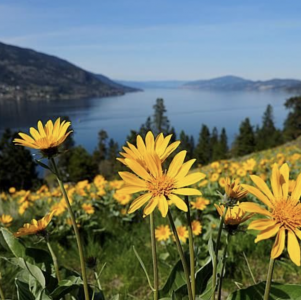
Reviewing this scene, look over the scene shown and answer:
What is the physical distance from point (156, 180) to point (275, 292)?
58 cm

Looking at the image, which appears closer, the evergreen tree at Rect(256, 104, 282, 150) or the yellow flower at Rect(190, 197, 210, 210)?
the yellow flower at Rect(190, 197, 210, 210)

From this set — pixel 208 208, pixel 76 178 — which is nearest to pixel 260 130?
pixel 76 178

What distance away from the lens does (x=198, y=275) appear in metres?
1.38

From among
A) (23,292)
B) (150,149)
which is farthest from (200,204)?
(150,149)

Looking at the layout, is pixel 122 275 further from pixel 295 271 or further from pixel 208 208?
pixel 295 271

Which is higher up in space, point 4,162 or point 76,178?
point 4,162

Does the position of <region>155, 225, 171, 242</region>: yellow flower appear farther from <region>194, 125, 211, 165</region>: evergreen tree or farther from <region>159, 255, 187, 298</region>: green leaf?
<region>194, 125, 211, 165</region>: evergreen tree

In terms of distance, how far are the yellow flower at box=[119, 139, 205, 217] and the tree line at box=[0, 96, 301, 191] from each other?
25.9 m

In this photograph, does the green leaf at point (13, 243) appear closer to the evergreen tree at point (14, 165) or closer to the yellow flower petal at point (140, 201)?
the yellow flower petal at point (140, 201)

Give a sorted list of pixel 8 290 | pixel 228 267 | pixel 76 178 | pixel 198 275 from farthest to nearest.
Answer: pixel 76 178, pixel 228 267, pixel 8 290, pixel 198 275

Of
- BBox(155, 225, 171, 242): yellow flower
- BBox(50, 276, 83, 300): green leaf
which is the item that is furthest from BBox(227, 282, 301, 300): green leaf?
BBox(155, 225, 171, 242): yellow flower

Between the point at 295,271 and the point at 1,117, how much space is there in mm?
125647

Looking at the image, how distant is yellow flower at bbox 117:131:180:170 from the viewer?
103 centimetres

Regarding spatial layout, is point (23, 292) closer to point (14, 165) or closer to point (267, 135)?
point (14, 165)
